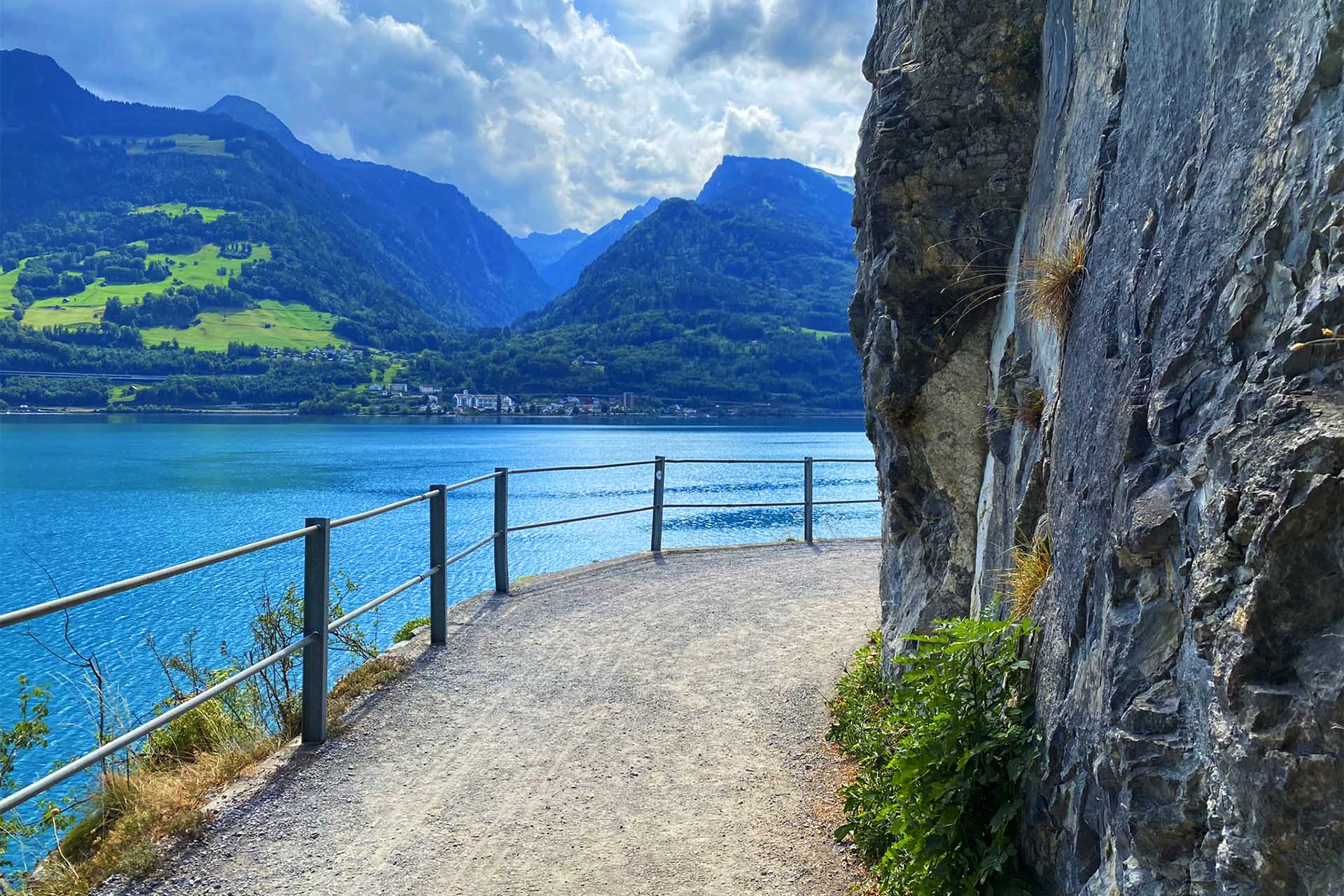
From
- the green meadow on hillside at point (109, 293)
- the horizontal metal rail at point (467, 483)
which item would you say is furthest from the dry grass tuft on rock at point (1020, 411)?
the green meadow on hillside at point (109, 293)

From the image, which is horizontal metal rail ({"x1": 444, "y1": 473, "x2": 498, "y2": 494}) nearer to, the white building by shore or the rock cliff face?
the rock cliff face

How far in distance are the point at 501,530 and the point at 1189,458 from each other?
7.70 m

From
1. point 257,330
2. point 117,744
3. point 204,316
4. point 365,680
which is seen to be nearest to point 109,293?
point 204,316

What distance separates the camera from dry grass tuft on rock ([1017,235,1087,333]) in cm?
355

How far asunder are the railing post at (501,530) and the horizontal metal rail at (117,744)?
3.96m

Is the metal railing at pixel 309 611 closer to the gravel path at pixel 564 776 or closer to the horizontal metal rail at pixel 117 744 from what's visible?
the horizontal metal rail at pixel 117 744

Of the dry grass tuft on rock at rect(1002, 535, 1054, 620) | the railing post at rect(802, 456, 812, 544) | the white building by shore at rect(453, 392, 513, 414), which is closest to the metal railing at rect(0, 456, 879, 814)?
the dry grass tuft on rock at rect(1002, 535, 1054, 620)

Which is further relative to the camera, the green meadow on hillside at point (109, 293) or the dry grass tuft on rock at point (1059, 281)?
the green meadow on hillside at point (109, 293)

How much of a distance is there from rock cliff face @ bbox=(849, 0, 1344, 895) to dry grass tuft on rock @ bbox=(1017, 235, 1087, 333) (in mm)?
56

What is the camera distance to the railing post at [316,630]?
5363 millimetres

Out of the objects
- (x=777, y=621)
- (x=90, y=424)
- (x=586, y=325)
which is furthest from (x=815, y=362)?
(x=777, y=621)

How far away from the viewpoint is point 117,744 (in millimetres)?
3740

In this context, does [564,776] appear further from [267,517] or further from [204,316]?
[204,316]

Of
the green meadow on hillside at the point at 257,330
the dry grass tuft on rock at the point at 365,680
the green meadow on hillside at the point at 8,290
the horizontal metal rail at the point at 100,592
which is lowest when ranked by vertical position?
the dry grass tuft on rock at the point at 365,680
